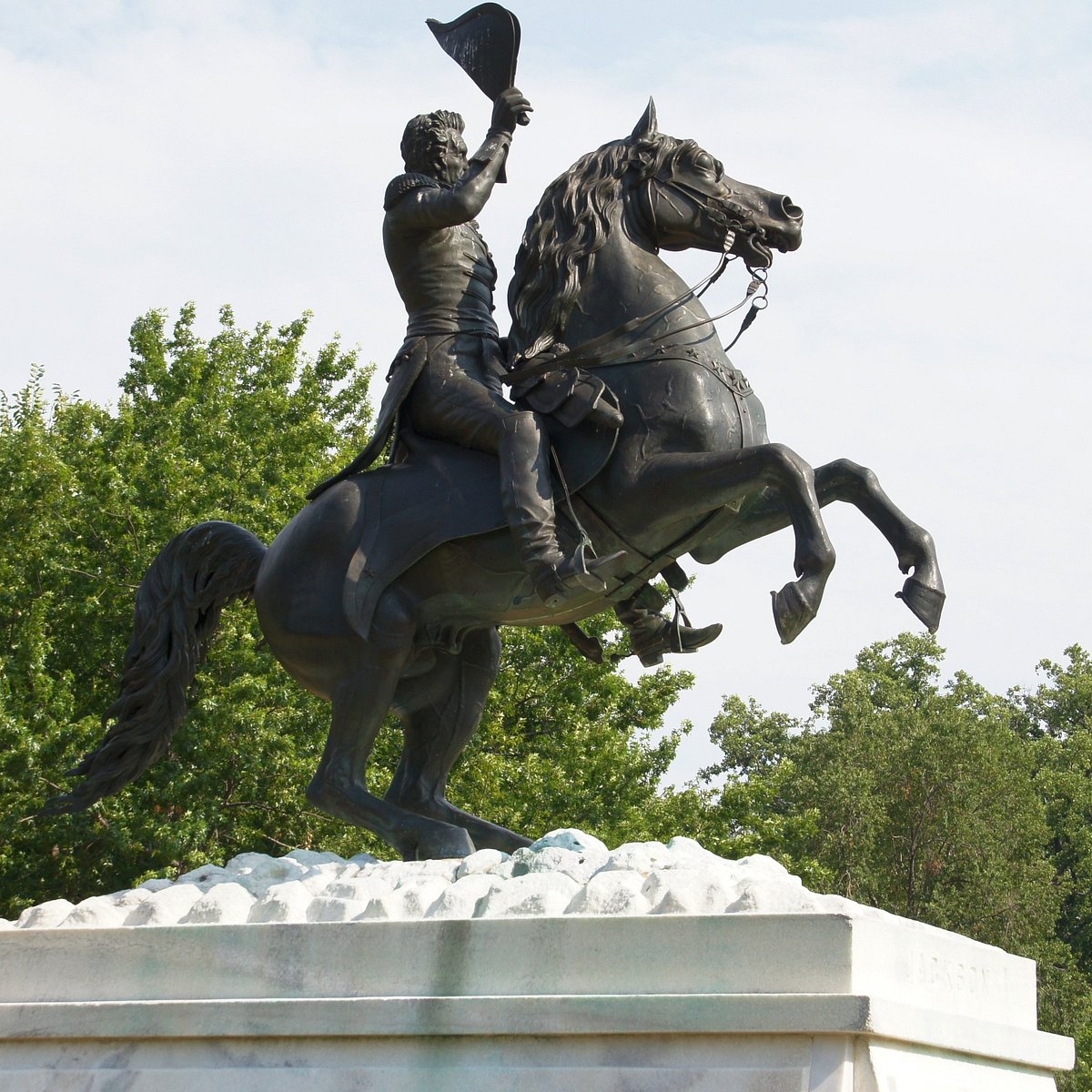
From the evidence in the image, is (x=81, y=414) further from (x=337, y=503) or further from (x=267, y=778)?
(x=337, y=503)

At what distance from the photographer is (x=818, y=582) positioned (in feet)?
20.1

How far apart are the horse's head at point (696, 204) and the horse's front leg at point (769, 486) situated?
47.2 inches

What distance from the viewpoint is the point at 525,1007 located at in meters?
5.05

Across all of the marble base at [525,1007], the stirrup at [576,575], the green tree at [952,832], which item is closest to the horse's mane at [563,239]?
the stirrup at [576,575]

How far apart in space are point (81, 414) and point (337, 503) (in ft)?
48.7

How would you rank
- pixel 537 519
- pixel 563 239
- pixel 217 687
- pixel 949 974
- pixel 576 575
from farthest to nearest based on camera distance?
1. pixel 217 687
2. pixel 563 239
3. pixel 537 519
4. pixel 576 575
5. pixel 949 974

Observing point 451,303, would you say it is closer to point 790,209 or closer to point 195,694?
point 790,209

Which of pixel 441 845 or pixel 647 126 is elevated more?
pixel 647 126

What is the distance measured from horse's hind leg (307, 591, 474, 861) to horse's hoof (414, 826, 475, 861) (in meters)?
0.08

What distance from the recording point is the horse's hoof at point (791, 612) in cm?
604

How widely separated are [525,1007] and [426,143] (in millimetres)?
3789

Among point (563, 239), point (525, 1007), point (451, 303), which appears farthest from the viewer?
point (451, 303)

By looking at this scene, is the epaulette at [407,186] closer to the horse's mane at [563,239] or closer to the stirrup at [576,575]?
the horse's mane at [563,239]

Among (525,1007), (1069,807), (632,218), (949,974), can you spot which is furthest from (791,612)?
(1069,807)
